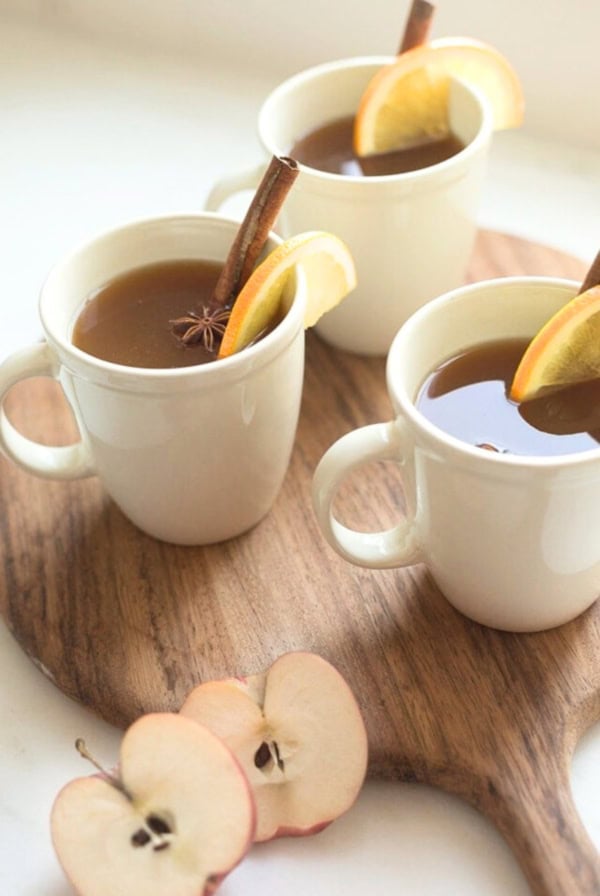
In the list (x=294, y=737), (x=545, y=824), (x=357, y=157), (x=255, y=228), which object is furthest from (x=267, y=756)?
(x=357, y=157)

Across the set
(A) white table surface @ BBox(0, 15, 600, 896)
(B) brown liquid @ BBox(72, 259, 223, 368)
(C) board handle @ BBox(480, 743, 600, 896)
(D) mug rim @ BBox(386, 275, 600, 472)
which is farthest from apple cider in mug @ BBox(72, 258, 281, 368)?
(C) board handle @ BBox(480, 743, 600, 896)

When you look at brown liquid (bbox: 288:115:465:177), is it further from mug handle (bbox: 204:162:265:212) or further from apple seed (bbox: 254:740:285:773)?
apple seed (bbox: 254:740:285:773)

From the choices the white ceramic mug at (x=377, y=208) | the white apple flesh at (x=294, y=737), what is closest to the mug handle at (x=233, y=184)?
the white ceramic mug at (x=377, y=208)

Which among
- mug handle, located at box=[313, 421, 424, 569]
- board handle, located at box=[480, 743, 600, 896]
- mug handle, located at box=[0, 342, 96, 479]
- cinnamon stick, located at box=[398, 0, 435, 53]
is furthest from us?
cinnamon stick, located at box=[398, 0, 435, 53]

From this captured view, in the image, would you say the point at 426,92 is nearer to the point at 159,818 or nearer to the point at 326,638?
the point at 326,638

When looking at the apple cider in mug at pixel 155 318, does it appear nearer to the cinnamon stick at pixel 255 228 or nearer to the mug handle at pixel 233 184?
the cinnamon stick at pixel 255 228
